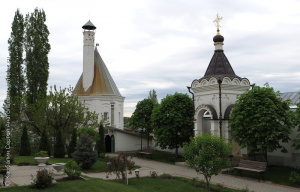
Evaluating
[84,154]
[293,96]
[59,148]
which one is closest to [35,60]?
[59,148]

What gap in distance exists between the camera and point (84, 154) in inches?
747

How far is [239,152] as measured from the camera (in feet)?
74.2

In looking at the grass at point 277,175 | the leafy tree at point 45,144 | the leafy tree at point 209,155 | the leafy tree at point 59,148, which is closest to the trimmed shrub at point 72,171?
the leafy tree at point 209,155

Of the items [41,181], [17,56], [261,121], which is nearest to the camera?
[41,181]

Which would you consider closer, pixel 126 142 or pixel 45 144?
pixel 45 144

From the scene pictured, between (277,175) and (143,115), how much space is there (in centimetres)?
1673

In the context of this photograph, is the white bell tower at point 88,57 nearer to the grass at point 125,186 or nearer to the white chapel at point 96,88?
the white chapel at point 96,88

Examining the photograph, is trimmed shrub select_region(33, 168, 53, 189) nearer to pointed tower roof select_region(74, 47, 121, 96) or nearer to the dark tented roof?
the dark tented roof

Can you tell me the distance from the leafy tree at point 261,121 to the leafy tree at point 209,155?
4.80m

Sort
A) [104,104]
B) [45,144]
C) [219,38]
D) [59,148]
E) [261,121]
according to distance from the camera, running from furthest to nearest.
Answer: [104,104] → [45,144] → [59,148] → [219,38] → [261,121]

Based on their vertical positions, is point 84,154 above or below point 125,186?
above

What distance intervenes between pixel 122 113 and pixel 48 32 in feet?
50.7

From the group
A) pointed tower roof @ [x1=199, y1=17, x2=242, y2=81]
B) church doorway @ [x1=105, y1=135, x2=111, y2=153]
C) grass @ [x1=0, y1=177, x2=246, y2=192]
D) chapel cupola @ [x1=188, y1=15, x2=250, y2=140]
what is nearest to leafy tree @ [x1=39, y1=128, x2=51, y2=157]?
church doorway @ [x1=105, y1=135, x2=111, y2=153]

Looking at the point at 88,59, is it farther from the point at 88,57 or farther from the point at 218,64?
the point at 218,64
